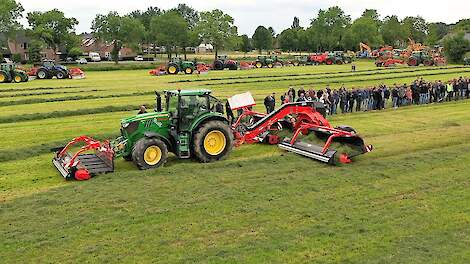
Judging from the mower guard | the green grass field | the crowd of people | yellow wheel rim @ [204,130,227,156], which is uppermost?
the crowd of people

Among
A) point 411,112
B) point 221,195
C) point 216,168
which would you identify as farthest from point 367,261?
point 411,112

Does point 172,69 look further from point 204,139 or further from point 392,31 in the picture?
point 392,31

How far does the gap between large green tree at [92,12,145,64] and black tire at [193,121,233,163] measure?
6604 cm

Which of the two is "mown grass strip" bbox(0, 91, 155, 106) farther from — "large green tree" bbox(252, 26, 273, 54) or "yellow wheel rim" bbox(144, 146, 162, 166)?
"large green tree" bbox(252, 26, 273, 54)

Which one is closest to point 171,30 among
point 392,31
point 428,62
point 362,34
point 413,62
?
point 362,34

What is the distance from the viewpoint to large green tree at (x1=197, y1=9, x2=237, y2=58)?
84562 millimetres

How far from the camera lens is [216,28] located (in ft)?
278

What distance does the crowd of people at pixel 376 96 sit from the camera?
23.6m

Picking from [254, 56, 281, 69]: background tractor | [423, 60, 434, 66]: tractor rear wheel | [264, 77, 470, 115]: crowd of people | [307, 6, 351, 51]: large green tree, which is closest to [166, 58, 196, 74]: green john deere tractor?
[254, 56, 281, 69]: background tractor

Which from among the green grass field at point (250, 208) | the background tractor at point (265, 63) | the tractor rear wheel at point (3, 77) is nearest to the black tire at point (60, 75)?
the tractor rear wheel at point (3, 77)

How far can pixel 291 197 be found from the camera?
455 inches

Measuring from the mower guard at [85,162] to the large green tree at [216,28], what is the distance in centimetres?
7168

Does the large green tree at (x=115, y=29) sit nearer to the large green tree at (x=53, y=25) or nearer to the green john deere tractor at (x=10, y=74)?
the large green tree at (x=53, y=25)

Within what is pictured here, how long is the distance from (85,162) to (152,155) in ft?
5.87
